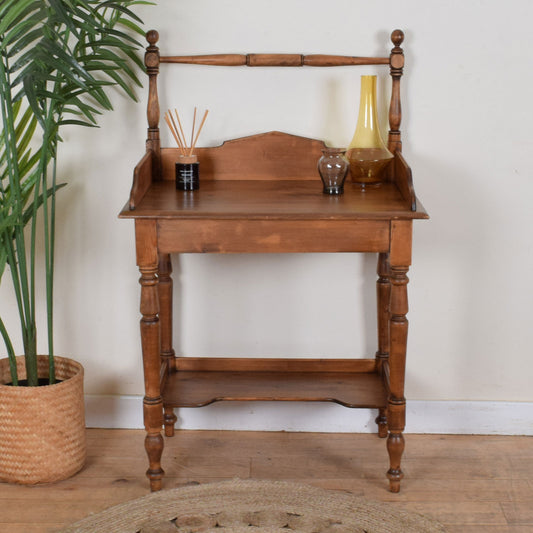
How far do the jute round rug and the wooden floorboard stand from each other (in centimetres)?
7

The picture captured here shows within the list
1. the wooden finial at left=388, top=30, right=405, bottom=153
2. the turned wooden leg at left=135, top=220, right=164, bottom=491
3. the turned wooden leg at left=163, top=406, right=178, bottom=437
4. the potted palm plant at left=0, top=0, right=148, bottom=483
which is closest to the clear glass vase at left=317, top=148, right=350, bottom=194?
the wooden finial at left=388, top=30, right=405, bottom=153

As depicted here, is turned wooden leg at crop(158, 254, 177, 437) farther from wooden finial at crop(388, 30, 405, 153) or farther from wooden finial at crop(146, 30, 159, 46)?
wooden finial at crop(388, 30, 405, 153)

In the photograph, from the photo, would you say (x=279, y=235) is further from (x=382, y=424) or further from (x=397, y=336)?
(x=382, y=424)

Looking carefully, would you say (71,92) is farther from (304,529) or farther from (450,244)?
(304,529)

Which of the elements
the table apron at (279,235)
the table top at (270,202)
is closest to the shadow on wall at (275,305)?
the table top at (270,202)

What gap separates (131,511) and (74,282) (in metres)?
0.92

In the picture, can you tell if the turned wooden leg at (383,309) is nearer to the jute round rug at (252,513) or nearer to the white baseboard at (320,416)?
the white baseboard at (320,416)

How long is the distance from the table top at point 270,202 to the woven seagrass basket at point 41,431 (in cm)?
71

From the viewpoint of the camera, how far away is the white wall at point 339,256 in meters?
2.71

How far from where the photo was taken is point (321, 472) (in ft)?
8.89

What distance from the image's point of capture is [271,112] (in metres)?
2.79

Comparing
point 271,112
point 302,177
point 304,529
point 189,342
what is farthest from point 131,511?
point 271,112

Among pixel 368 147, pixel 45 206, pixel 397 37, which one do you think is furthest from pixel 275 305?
pixel 397 37

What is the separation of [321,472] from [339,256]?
778mm
